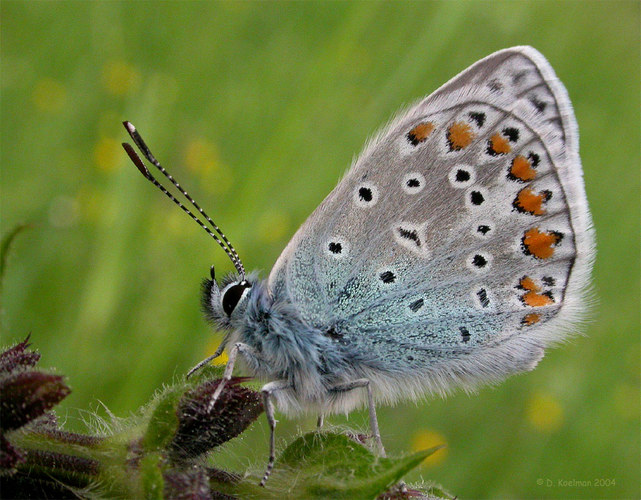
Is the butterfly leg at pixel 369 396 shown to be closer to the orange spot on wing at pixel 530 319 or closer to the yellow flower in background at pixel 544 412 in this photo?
the orange spot on wing at pixel 530 319

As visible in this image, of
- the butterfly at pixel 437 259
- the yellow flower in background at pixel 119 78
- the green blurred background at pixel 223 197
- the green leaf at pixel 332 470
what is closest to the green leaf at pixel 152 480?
the green leaf at pixel 332 470

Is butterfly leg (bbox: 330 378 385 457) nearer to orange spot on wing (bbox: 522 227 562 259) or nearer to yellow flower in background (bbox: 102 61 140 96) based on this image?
orange spot on wing (bbox: 522 227 562 259)

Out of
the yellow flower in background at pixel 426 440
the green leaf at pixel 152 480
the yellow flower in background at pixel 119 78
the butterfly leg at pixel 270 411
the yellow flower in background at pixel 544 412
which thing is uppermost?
the yellow flower in background at pixel 119 78

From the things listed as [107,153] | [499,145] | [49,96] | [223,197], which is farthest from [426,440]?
[49,96]

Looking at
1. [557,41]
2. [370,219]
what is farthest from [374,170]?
[557,41]

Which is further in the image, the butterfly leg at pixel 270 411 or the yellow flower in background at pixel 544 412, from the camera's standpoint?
the yellow flower in background at pixel 544 412

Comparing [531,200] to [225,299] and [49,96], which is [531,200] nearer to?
[225,299]

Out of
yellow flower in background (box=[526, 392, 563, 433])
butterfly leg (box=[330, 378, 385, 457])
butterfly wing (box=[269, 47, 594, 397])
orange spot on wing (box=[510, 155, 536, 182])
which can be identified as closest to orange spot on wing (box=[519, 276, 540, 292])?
butterfly wing (box=[269, 47, 594, 397])
